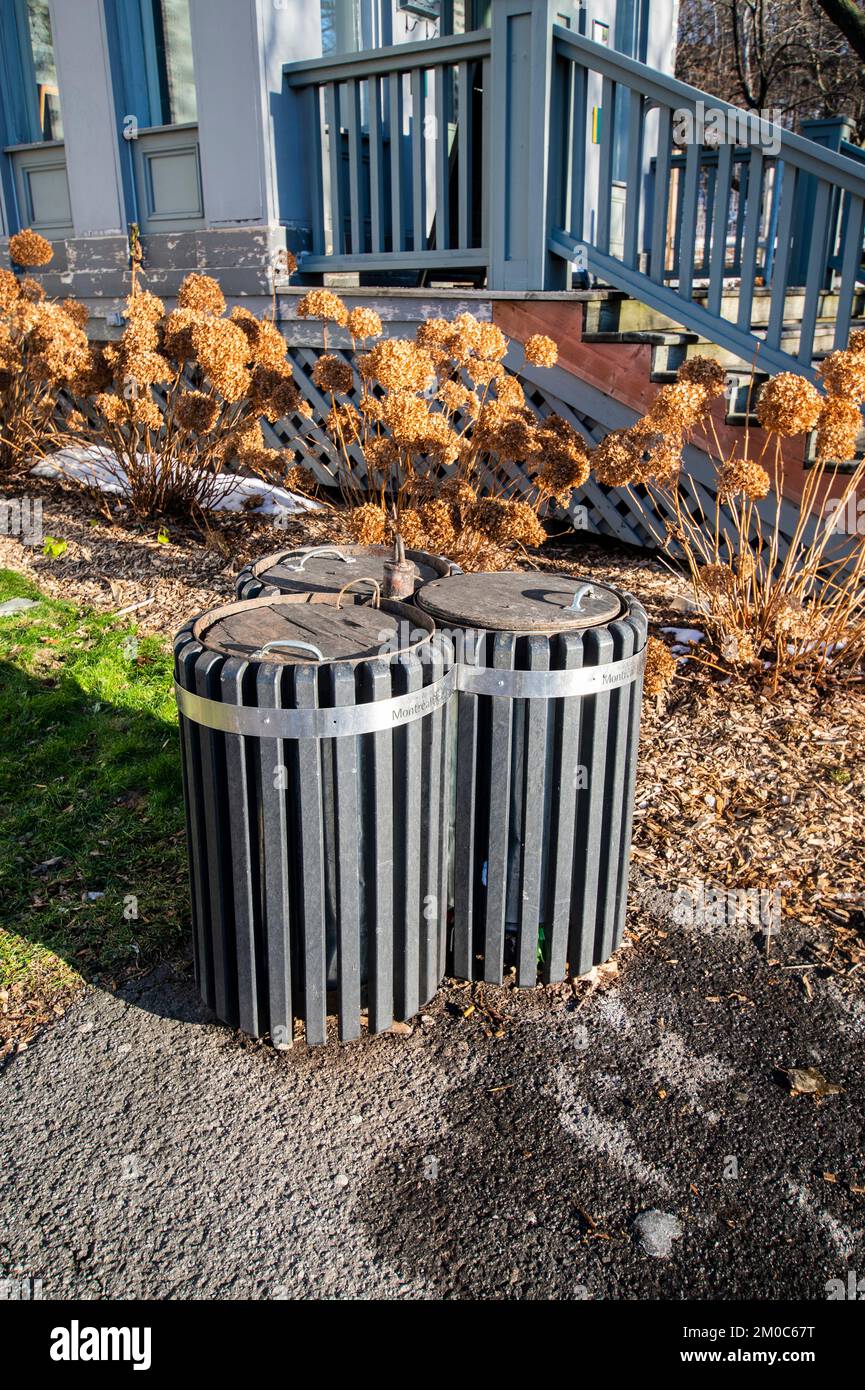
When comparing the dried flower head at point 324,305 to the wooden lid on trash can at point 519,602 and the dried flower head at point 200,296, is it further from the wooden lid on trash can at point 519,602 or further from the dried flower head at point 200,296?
the wooden lid on trash can at point 519,602

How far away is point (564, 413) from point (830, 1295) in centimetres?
523

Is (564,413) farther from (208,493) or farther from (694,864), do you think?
(694,864)

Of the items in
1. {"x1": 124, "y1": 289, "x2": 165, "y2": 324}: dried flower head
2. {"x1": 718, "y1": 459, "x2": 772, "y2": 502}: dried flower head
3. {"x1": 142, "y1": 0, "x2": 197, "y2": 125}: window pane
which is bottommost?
{"x1": 718, "y1": 459, "x2": 772, "y2": 502}: dried flower head

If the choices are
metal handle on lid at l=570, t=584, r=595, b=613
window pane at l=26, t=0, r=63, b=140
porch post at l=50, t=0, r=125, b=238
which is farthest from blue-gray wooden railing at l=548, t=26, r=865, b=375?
window pane at l=26, t=0, r=63, b=140

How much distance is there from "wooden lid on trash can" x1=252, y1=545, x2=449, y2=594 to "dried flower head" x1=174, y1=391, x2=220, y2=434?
8.37ft

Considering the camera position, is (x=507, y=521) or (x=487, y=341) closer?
(x=507, y=521)

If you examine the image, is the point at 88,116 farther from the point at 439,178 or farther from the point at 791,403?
the point at 791,403

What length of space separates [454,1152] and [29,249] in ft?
23.2

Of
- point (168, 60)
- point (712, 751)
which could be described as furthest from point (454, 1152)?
point (168, 60)

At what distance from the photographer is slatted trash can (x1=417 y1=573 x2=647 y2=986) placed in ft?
9.12

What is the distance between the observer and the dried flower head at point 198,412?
591 cm

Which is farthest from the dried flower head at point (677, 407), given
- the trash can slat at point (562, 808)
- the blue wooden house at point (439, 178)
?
the trash can slat at point (562, 808)

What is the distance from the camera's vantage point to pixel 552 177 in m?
6.40

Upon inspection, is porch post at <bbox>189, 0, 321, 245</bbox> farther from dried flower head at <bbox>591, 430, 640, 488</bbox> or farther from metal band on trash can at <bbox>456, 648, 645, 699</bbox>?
metal band on trash can at <bbox>456, 648, 645, 699</bbox>
